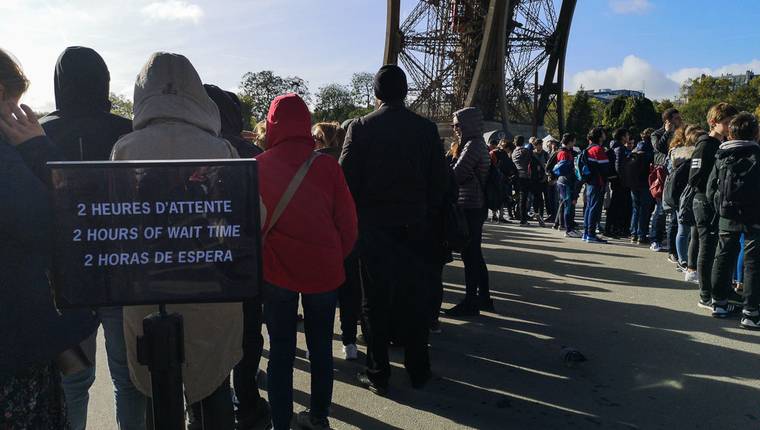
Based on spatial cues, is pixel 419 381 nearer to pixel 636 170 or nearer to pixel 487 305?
pixel 487 305

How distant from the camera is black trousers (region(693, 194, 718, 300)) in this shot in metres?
5.29

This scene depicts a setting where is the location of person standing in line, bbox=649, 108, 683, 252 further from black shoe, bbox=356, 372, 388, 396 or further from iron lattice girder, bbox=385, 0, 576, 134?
iron lattice girder, bbox=385, 0, 576, 134

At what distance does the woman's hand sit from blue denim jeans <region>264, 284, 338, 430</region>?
1.29 m

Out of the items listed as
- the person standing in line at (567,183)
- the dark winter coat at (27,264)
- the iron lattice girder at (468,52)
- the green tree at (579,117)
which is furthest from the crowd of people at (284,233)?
the green tree at (579,117)

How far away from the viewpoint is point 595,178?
8.83 m

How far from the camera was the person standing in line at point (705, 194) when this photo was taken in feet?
17.4

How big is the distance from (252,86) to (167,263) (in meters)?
61.0

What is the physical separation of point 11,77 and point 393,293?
2.37 m

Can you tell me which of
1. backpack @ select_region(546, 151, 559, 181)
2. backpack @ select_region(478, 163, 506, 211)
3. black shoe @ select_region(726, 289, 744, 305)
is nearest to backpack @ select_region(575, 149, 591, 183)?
backpack @ select_region(546, 151, 559, 181)

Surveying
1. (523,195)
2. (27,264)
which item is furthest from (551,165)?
(27,264)

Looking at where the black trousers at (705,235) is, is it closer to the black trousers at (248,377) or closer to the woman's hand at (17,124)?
the black trousers at (248,377)

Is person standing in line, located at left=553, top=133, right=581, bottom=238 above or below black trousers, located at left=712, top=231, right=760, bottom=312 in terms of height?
above

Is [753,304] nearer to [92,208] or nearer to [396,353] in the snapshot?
[396,353]

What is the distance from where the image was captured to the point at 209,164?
1650 mm
